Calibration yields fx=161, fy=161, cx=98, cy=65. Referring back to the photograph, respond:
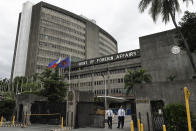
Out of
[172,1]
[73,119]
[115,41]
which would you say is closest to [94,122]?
[73,119]

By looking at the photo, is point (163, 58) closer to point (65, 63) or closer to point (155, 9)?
point (155, 9)

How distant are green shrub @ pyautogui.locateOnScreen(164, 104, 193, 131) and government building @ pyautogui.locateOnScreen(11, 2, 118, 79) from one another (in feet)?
247

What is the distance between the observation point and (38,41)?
81.1 meters

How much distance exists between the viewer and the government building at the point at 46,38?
81.6 meters

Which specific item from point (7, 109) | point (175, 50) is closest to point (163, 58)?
point (175, 50)

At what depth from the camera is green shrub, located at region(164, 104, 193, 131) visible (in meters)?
9.89

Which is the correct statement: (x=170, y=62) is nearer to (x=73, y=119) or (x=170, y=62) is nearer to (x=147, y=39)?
(x=147, y=39)

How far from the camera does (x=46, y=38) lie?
84.3m

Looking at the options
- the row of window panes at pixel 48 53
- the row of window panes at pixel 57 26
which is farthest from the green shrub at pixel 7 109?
the row of window panes at pixel 57 26

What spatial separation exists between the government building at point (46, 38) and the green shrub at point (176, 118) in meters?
75.2

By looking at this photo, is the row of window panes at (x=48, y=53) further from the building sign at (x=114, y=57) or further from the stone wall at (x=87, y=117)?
the stone wall at (x=87, y=117)

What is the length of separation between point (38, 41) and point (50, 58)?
404 inches

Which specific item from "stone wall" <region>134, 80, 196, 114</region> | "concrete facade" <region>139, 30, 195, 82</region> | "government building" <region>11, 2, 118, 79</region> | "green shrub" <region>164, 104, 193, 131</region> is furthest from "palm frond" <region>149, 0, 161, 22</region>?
"government building" <region>11, 2, 118, 79</region>

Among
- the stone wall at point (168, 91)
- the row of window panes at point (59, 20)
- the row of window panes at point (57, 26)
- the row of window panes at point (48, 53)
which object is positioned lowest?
the stone wall at point (168, 91)
